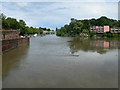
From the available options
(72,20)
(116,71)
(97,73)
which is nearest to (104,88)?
(97,73)

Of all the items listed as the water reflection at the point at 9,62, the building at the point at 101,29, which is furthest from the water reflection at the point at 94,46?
A: the building at the point at 101,29

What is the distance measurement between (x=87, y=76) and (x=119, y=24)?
8545 cm

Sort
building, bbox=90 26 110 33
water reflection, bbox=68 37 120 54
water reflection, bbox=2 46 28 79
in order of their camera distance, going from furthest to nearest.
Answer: building, bbox=90 26 110 33
water reflection, bbox=68 37 120 54
water reflection, bbox=2 46 28 79

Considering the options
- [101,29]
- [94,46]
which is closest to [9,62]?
[94,46]

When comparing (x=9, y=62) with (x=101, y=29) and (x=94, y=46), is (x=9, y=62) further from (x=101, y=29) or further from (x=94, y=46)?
(x=101, y=29)

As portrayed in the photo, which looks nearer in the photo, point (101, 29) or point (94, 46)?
point (94, 46)

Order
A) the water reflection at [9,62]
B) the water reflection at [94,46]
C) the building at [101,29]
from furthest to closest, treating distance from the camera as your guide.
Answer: the building at [101,29]
the water reflection at [94,46]
the water reflection at [9,62]

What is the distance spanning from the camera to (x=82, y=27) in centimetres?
10581

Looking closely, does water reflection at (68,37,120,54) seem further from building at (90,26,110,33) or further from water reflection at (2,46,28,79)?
building at (90,26,110,33)

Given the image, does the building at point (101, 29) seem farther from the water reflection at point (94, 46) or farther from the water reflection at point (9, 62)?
the water reflection at point (9, 62)

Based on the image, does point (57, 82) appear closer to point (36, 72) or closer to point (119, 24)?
point (36, 72)

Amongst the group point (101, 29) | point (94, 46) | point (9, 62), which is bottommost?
point (9, 62)

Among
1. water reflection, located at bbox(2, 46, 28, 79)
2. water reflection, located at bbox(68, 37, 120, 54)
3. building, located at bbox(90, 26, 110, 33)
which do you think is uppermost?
building, located at bbox(90, 26, 110, 33)

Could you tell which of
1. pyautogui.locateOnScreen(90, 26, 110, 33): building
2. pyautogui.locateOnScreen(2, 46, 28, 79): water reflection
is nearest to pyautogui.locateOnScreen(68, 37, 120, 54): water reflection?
pyautogui.locateOnScreen(2, 46, 28, 79): water reflection
